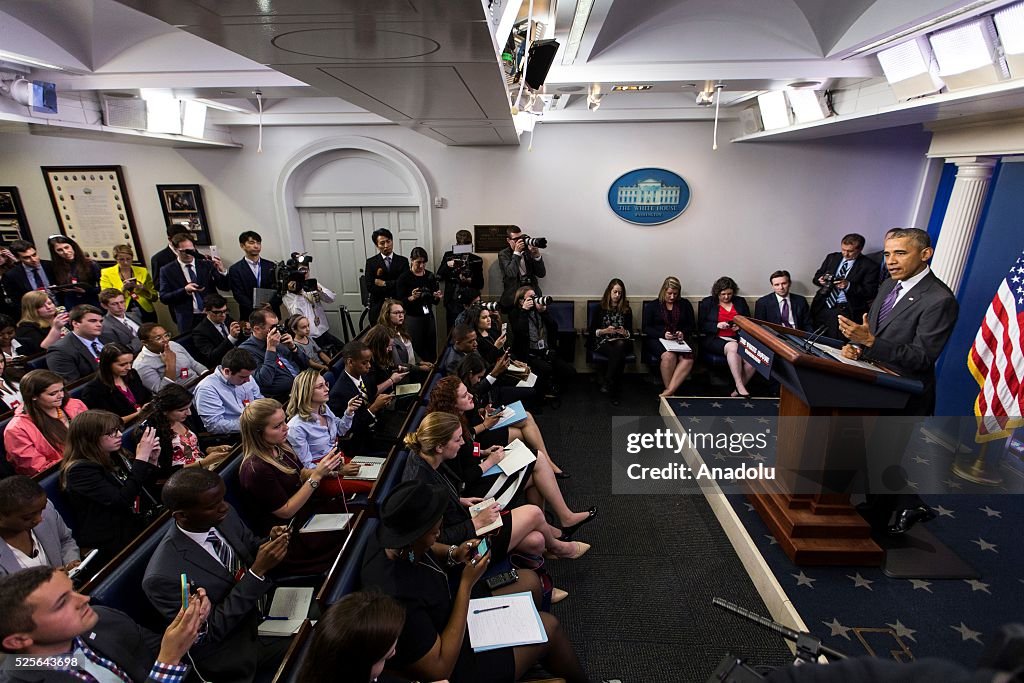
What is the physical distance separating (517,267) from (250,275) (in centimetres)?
289

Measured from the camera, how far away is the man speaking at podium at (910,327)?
252cm

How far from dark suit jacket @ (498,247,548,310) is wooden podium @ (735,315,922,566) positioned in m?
2.84

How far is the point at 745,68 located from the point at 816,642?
3.14m

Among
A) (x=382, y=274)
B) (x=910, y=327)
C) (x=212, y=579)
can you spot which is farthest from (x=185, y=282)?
(x=910, y=327)

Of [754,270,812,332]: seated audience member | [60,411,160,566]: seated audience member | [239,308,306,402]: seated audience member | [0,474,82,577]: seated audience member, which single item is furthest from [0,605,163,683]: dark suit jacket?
[754,270,812,332]: seated audience member

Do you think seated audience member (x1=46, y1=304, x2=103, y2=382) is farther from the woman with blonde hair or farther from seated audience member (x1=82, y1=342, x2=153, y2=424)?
the woman with blonde hair

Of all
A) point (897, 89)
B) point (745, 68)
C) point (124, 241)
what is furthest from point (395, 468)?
point (124, 241)

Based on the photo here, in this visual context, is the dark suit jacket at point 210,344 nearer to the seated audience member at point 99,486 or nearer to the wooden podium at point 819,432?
the seated audience member at point 99,486

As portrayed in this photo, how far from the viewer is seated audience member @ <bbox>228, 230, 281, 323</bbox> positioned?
5083 millimetres

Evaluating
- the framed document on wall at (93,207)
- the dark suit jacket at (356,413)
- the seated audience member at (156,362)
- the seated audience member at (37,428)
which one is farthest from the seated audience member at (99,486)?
the framed document on wall at (93,207)

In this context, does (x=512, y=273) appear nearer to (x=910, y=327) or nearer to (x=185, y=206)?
(x=910, y=327)

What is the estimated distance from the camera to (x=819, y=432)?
2.67 metres

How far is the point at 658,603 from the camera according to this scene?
2.71m

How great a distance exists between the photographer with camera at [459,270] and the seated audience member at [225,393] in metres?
2.55
